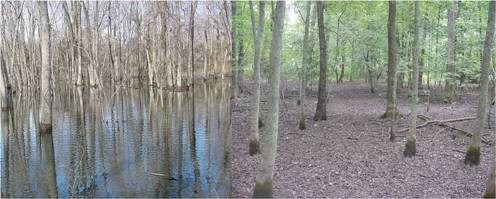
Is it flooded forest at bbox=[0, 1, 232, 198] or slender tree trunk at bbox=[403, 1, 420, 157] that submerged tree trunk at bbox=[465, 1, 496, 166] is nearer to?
slender tree trunk at bbox=[403, 1, 420, 157]

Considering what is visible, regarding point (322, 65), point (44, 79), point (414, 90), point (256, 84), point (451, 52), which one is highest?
point (451, 52)

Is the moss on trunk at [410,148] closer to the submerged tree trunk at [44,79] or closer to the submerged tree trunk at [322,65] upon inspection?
the submerged tree trunk at [322,65]

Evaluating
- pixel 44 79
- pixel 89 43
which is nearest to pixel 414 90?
pixel 44 79

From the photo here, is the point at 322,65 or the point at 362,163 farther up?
the point at 322,65

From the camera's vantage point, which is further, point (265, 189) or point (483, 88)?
point (483, 88)

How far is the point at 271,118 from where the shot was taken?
6273mm

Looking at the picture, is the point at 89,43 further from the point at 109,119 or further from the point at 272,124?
the point at 272,124

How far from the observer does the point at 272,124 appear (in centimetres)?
630

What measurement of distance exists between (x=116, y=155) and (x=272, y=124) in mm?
5414

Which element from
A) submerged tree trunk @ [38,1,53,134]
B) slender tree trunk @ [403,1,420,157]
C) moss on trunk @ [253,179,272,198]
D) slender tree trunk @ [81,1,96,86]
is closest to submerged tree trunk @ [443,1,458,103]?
slender tree trunk @ [403,1,420,157]

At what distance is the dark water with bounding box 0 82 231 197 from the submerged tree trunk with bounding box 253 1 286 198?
1498 mm

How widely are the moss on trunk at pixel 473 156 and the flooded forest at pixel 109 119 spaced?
4738 millimetres

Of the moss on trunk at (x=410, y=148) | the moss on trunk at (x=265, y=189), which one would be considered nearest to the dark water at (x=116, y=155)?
the moss on trunk at (x=265, y=189)

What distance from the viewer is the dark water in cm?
790
